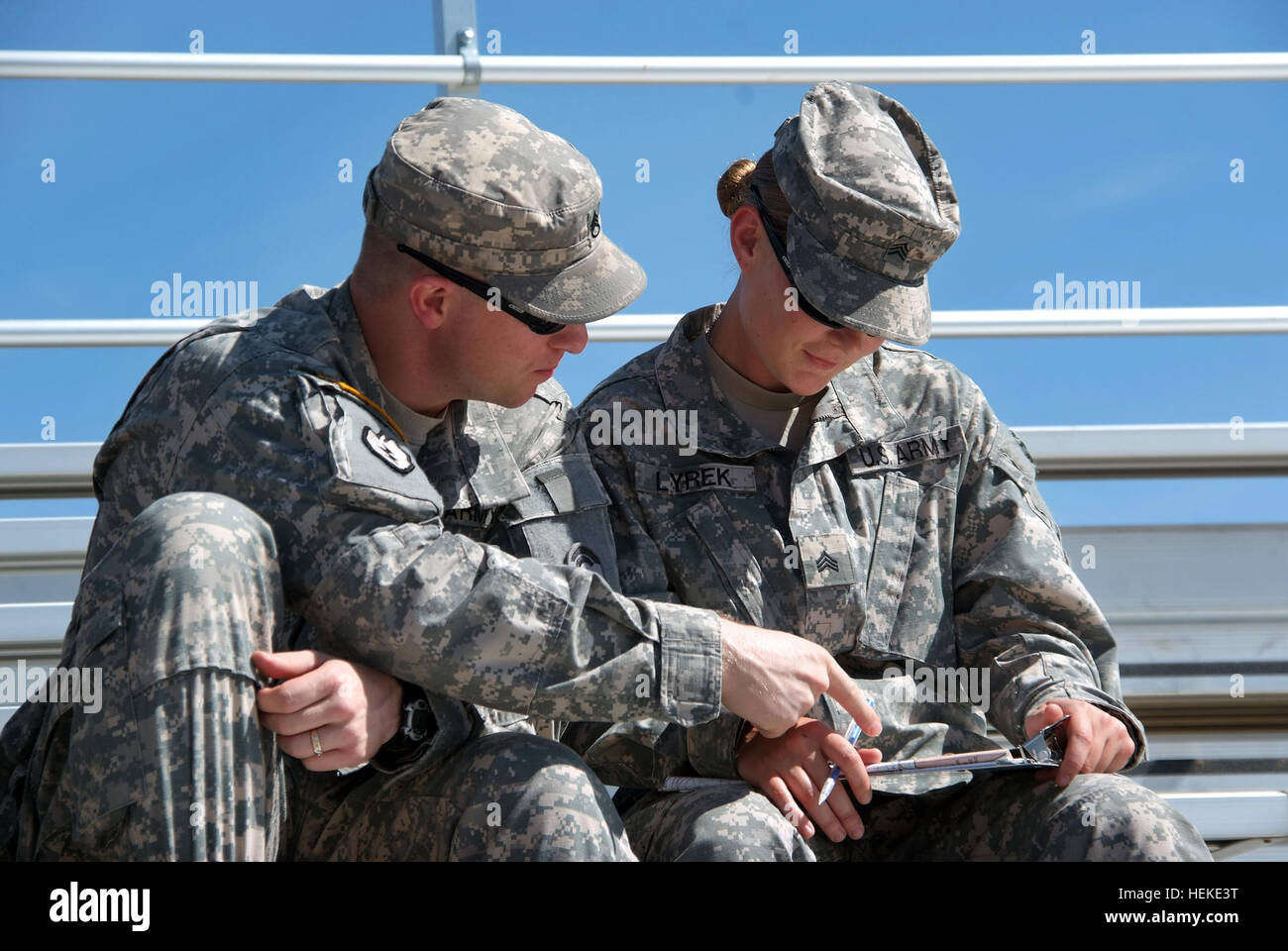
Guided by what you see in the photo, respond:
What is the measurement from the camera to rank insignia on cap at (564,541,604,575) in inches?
77.3

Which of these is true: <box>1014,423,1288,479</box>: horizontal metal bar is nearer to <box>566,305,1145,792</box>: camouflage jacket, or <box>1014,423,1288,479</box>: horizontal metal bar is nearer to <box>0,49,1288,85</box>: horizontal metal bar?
<box>566,305,1145,792</box>: camouflage jacket

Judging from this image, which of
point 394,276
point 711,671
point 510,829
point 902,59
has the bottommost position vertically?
point 510,829

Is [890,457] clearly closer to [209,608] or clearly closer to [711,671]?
[711,671]

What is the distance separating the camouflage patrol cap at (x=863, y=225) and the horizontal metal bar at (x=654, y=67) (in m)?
0.71

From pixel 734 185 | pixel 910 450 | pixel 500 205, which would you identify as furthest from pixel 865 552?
pixel 500 205

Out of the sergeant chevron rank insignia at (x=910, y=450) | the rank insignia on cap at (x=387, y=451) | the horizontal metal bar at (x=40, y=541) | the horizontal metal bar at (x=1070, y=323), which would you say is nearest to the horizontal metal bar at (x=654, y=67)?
the horizontal metal bar at (x=1070, y=323)

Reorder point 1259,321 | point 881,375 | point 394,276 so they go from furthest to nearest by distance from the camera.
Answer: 1. point 1259,321
2. point 881,375
3. point 394,276

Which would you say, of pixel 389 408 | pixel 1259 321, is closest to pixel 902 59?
pixel 1259 321

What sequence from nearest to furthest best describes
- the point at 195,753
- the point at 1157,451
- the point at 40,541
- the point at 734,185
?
the point at 195,753
the point at 734,185
the point at 40,541
the point at 1157,451

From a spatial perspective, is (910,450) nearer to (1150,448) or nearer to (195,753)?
(1150,448)

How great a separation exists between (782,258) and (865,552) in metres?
0.45

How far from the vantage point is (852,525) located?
2.16 m
